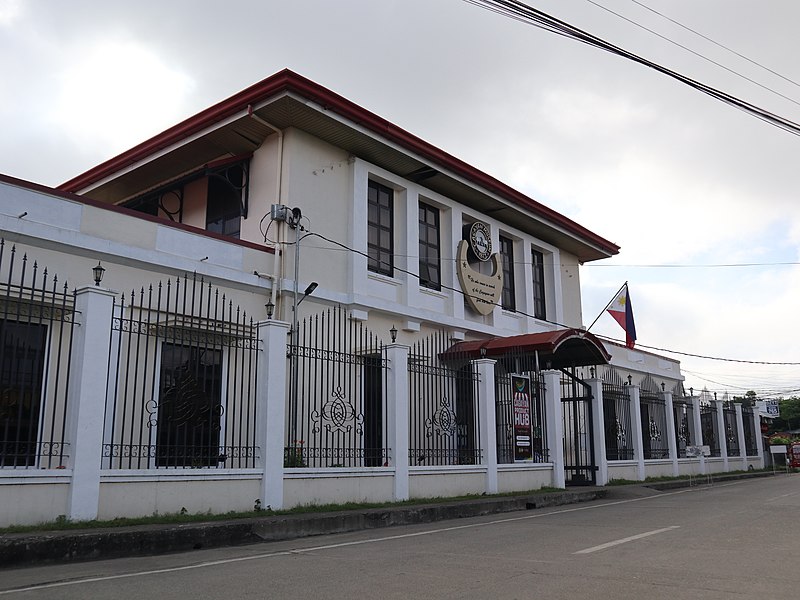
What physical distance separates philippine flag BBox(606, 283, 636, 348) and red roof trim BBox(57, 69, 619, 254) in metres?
4.96

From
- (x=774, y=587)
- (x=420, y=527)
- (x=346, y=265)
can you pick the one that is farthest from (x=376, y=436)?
(x=774, y=587)

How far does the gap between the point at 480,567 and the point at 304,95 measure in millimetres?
10113

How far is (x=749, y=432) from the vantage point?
29844 millimetres

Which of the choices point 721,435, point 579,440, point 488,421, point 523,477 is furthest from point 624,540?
point 721,435

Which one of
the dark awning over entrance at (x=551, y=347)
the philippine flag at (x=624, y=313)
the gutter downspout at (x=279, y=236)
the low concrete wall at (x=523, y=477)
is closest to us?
the gutter downspout at (x=279, y=236)

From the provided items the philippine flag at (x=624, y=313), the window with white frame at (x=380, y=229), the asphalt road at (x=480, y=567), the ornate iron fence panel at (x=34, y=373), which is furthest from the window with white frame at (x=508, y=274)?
the ornate iron fence panel at (x=34, y=373)

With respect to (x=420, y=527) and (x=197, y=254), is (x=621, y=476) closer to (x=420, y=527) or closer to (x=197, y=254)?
(x=420, y=527)

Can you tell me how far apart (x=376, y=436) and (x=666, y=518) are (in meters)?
4.79

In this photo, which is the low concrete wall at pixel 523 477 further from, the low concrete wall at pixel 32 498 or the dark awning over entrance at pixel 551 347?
the low concrete wall at pixel 32 498

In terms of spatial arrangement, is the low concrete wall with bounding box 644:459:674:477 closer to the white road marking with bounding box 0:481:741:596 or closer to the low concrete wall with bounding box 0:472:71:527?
the white road marking with bounding box 0:481:741:596

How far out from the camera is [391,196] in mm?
18203

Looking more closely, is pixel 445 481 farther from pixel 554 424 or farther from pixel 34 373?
pixel 34 373

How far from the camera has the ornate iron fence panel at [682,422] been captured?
936 inches

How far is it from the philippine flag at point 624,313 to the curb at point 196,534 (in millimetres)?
11799
